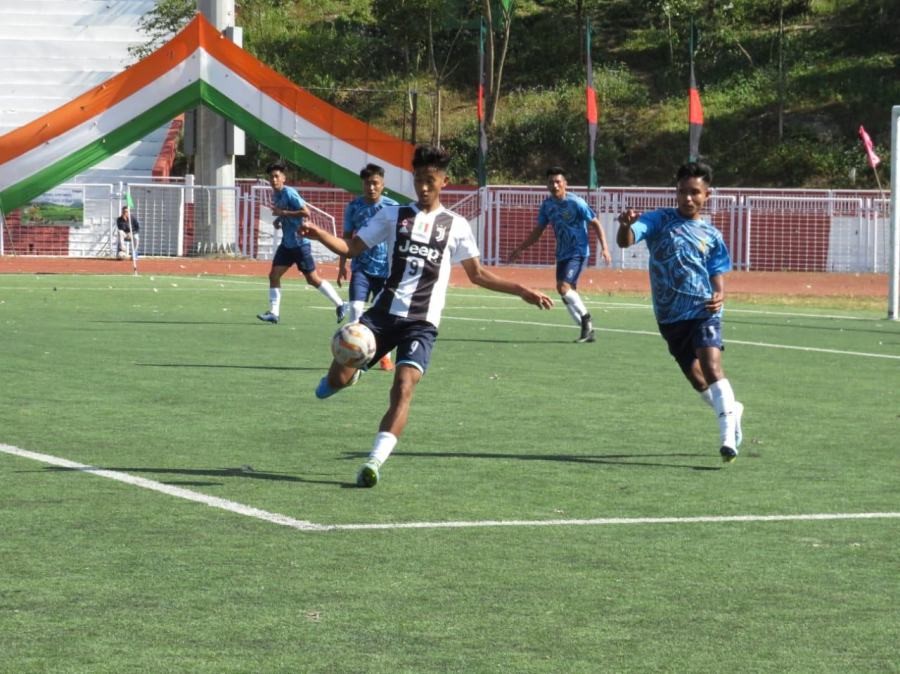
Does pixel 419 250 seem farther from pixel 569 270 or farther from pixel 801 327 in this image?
pixel 801 327

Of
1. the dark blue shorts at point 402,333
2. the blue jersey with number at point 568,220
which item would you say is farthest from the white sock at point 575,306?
the dark blue shorts at point 402,333

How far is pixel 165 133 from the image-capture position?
57.8 metres

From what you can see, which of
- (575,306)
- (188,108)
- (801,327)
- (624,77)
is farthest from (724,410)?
(624,77)

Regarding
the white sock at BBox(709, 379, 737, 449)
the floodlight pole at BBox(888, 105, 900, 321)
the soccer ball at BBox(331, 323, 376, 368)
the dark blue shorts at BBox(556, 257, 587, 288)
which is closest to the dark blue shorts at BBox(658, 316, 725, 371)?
the white sock at BBox(709, 379, 737, 449)

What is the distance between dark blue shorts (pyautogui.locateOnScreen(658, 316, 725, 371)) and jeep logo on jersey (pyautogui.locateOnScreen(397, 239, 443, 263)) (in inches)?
79.3

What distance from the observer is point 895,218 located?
85.7 feet

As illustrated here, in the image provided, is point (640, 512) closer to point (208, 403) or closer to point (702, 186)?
point (702, 186)

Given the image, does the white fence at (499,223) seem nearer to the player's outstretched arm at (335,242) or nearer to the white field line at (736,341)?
the white field line at (736,341)

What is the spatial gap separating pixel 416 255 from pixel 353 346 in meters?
0.66

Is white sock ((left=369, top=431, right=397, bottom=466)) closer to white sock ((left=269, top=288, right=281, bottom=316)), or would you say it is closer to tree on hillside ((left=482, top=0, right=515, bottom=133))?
white sock ((left=269, top=288, right=281, bottom=316))

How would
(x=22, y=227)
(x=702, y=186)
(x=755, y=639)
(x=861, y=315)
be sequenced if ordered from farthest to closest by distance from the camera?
(x=22, y=227) < (x=861, y=315) < (x=702, y=186) < (x=755, y=639)

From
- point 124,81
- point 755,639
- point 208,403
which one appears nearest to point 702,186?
point 208,403

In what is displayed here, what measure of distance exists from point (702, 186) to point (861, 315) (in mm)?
17792

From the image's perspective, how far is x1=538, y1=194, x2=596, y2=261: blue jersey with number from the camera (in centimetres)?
2178
